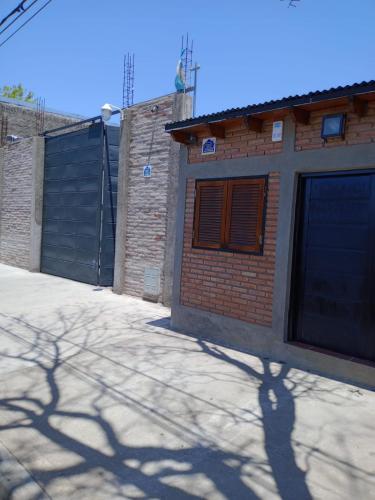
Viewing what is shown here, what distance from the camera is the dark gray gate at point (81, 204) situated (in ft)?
38.3

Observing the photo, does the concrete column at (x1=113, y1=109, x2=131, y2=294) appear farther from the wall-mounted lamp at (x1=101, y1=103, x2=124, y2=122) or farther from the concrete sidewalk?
→ the concrete sidewalk

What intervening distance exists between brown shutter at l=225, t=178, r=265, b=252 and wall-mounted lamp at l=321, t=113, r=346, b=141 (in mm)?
1138

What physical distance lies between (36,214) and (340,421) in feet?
40.9

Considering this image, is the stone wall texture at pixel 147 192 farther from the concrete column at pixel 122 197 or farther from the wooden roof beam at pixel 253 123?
the wooden roof beam at pixel 253 123

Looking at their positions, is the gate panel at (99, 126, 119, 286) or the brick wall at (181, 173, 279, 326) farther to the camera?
the gate panel at (99, 126, 119, 286)

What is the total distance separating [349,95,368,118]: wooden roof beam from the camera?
15.7 feet

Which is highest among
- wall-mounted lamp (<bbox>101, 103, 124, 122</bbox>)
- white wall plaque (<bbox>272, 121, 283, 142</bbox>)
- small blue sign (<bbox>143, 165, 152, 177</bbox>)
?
wall-mounted lamp (<bbox>101, 103, 124, 122</bbox>)

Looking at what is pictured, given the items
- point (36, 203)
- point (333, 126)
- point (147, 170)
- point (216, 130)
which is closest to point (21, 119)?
point (36, 203)

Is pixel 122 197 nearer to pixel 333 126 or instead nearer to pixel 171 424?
pixel 333 126

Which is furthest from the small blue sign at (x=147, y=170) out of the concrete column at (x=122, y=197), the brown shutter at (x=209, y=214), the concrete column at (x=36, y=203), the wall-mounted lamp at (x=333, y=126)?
the concrete column at (x=36, y=203)

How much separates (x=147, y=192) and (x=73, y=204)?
3817 mm

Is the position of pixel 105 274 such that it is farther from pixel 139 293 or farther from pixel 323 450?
pixel 323 450

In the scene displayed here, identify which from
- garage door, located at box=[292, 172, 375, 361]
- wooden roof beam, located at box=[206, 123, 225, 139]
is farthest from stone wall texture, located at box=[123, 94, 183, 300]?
garage door, located at box=[292, 172, 375, 361]

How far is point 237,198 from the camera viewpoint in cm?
644
